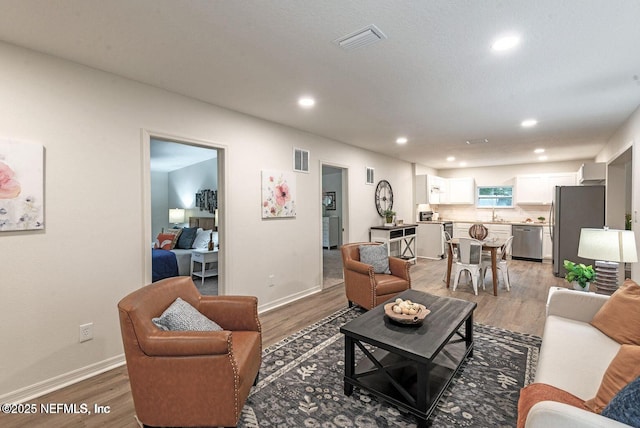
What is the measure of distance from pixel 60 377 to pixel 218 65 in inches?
108

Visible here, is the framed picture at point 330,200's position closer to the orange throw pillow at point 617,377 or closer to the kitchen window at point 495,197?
the kitchen window at point 495,197

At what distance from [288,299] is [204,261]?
1941 millimetres

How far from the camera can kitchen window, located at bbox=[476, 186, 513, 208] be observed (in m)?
8.05

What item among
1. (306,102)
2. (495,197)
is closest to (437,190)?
(495,197)

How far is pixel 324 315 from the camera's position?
364 cm

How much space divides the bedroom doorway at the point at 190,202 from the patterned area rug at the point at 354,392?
1360 mm

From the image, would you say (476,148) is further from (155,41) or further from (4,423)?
(4,423)

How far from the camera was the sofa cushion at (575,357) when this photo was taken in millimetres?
1571

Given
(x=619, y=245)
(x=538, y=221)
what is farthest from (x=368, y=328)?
(x=538, y=221)

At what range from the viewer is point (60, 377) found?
2.27m

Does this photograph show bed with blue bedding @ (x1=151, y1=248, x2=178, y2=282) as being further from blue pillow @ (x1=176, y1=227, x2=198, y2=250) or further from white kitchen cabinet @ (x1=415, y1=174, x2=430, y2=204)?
white kitchen cabinet @ (x1=415, y1=174, x2=430, y2=204)

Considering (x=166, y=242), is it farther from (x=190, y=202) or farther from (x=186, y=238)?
(x=190, y=202)

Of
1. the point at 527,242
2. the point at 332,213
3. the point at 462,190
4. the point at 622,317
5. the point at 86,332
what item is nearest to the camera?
the point at 622,317

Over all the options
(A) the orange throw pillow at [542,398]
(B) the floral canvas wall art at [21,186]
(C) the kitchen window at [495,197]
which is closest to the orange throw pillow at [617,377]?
(A) the orange throw pillow at [542,398]
